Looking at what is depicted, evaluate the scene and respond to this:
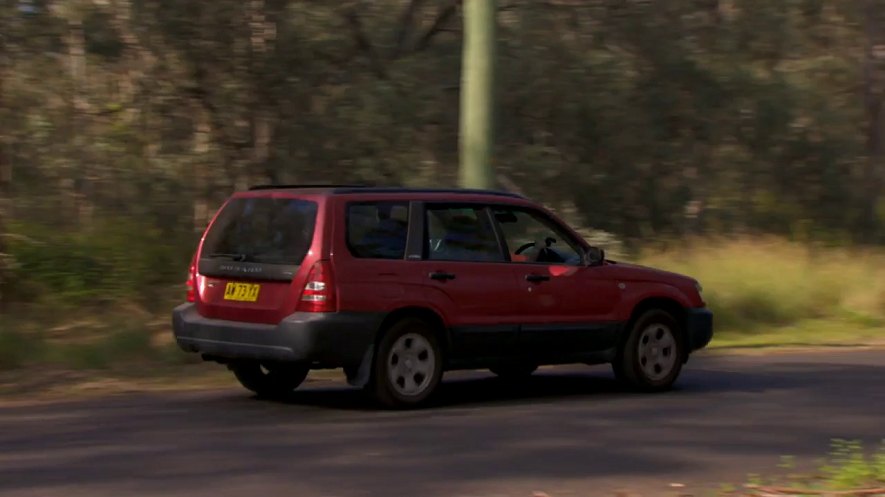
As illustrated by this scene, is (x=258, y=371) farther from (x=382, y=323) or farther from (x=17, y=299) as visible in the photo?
(x=17, y=299)

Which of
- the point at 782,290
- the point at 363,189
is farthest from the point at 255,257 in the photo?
the point at 782,290

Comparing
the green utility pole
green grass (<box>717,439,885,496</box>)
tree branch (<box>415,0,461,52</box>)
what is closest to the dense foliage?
tree branch (<box>415,0,461,52</box>)

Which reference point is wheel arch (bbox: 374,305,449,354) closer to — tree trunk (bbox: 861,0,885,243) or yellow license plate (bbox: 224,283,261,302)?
yellow license plate (bbox: 224,283,261,302)

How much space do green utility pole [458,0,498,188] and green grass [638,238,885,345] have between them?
394 centimetres

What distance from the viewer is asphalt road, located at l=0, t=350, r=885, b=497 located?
24.7 ft

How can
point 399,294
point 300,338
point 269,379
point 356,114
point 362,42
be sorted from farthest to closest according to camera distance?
1. point 362,42
2. point 356,114
3. point 269,379
4. point 399,294
5. point 300,338

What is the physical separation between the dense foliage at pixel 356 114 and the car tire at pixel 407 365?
6810mm

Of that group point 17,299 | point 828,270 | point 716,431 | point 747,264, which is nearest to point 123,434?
point 716,431

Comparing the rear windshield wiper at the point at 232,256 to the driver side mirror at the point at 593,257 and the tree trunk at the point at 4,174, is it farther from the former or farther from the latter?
the tree trunk at the point at 4,174

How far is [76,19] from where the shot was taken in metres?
17.5

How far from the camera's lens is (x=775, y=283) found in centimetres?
1834

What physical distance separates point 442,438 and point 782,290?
1023 centimetres

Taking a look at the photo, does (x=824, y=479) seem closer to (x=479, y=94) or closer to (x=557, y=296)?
(x=557, y=296)

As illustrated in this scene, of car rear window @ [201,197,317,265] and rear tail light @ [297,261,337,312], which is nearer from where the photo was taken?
rear tail light @ [297,261,337,312]
